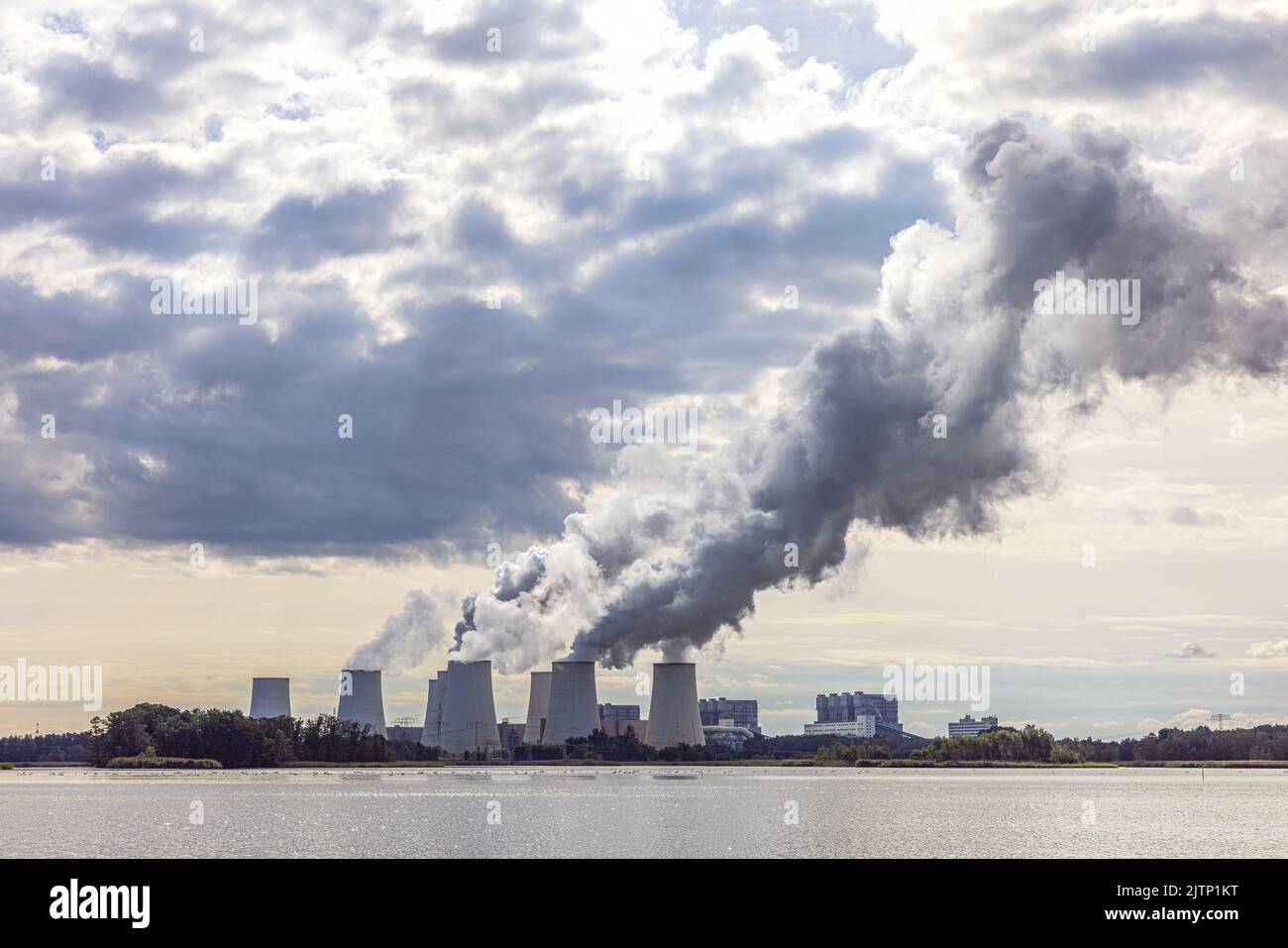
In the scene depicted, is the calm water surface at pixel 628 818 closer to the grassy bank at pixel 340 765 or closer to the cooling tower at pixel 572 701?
the cooling tower at pixel 572 701

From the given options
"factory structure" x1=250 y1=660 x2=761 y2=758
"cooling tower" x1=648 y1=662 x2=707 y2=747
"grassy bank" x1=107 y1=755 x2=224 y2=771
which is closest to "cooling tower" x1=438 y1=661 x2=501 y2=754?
"factory structure" x1=250 y1=660 x2=761 y2=758

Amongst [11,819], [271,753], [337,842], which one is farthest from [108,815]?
[271,753]

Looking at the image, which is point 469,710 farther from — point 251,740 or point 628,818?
point 628,818

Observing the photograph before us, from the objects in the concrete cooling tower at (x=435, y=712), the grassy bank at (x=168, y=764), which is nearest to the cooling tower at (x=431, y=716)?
the concrete cooling tower at (x=435, y=712)

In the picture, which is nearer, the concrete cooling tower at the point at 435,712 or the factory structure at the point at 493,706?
the factory structure at the point at 493,706

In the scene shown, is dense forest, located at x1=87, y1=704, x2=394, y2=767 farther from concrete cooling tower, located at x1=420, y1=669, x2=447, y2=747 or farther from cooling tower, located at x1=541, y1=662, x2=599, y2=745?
cooling tower, located at x1=541, y1=662, x2=599, y2=745

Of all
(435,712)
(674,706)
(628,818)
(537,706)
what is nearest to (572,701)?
(674,706)
